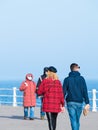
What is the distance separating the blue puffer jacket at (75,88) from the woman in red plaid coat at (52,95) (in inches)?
18.8

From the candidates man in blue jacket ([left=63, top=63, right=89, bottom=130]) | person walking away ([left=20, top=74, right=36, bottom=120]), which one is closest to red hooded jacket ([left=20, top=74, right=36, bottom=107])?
person walking away ([left=20, top=74, right=36, bottom=120])

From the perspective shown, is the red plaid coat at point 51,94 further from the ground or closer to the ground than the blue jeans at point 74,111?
further from the ground

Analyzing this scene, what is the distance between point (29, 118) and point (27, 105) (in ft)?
1.55

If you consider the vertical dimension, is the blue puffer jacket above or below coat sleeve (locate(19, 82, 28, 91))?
below

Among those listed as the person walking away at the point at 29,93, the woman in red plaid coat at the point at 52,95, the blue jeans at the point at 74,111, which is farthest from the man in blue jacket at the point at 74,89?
the person walking away at the point at 29,93

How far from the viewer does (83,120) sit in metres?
22.8

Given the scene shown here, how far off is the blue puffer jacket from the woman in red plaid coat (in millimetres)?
477

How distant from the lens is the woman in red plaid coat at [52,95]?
16.0m

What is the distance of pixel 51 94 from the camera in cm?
1616

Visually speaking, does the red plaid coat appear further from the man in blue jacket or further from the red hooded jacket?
the red hooded jacket

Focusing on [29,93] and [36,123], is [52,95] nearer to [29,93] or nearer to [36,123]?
[36,123]

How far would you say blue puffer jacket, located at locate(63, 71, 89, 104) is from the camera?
15.6 metres

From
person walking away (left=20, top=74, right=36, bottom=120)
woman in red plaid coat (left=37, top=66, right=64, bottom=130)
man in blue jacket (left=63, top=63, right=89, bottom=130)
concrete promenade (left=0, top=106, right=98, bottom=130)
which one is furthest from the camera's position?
person walking away (left=20, top=74, right=36, bottom=120)

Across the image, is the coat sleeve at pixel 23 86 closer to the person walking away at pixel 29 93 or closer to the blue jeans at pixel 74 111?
the person walking away at pixel 29 93
